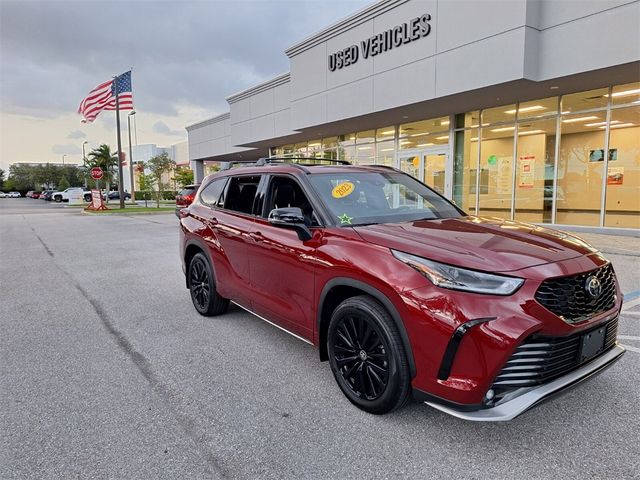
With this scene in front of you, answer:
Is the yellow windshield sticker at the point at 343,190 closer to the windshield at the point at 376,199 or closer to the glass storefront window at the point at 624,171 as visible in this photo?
the windshield at the point at 376,199

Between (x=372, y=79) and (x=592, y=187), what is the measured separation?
802cm

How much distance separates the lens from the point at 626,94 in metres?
11.9

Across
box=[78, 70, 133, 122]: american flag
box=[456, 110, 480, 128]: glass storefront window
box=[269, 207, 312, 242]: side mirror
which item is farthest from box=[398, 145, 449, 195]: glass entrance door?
box=[78, 70, 133, 122]: american flag

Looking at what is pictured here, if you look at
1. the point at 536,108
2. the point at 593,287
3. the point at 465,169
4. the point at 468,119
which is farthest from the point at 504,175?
the point at 593,287

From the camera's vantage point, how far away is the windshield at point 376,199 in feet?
11.6

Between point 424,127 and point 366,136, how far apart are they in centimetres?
376

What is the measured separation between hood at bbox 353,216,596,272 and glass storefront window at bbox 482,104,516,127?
41.6 ft

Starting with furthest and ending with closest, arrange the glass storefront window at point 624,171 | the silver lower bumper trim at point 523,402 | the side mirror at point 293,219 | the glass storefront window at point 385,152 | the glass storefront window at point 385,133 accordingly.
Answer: the glass storefront window at point 385,152 < the glass storefront window at point 385,133 < the glass storefront window at point 624,171 < the side mirror at point 293,219 < the silver lower bumper trim at point 523,402

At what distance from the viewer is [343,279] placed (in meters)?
3.04

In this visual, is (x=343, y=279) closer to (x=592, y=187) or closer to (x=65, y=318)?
(x=65, y=318)

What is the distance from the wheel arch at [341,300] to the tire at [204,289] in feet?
6.73

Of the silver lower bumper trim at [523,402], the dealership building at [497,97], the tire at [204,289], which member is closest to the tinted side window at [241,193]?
the tire at [204,289]

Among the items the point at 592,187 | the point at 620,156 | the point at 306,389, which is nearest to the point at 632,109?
the point at 620,156

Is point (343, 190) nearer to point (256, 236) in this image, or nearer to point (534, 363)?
point (256, 236)
